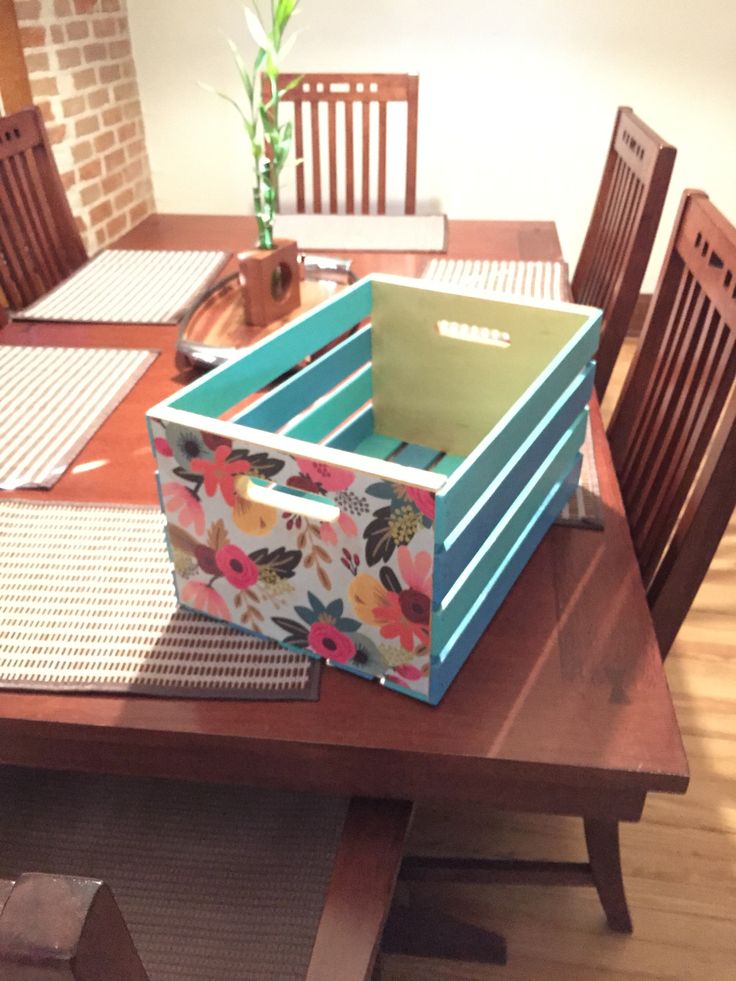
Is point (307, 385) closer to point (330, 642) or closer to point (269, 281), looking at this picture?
point (330, 642)

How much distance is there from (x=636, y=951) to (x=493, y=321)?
0.99 m

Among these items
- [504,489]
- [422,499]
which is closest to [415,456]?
[504,489]

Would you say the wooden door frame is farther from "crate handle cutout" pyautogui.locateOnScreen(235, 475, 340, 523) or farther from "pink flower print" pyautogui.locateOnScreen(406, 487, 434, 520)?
"pink flower print" pyautogui.locateOnScreen(406, 487, 434, 520)

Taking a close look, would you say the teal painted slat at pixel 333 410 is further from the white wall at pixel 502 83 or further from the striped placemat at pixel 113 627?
the white wall at pixel 502 83

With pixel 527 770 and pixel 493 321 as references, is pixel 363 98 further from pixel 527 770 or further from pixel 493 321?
pixel 527 770

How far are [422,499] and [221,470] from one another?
180 mm

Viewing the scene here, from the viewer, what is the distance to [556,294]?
1.48 m

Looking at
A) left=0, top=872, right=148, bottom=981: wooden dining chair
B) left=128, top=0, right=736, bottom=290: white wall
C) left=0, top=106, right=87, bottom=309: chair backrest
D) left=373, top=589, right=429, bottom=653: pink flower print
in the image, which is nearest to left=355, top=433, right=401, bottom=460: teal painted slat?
left=373, top=589, right=429, bottom=653: pink flower print

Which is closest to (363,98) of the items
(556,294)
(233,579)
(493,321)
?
(556,294)

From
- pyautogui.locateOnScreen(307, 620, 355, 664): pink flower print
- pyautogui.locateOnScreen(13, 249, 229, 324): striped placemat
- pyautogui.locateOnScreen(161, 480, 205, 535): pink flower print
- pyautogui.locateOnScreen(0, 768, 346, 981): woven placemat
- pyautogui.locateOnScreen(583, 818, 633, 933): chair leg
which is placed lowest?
pyautogui.locateOnScreen(583, 818, 633, 933): chair leg

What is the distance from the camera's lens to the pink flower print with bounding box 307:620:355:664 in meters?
0.71

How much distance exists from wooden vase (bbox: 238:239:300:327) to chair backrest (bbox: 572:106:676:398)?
577mm

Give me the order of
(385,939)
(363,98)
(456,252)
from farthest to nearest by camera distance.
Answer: (363,98) < (456,252) < (385,939)

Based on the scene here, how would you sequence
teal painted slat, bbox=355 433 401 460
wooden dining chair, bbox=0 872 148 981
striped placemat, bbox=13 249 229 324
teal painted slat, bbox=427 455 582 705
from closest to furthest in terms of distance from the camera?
wooden dining chair, bbox=0 872 148 981
teal painted slat, bbox=427 455 582 705
teal painted slat, bbox=355 433 401 460
striped placemat, bbox=13 249 229 324
